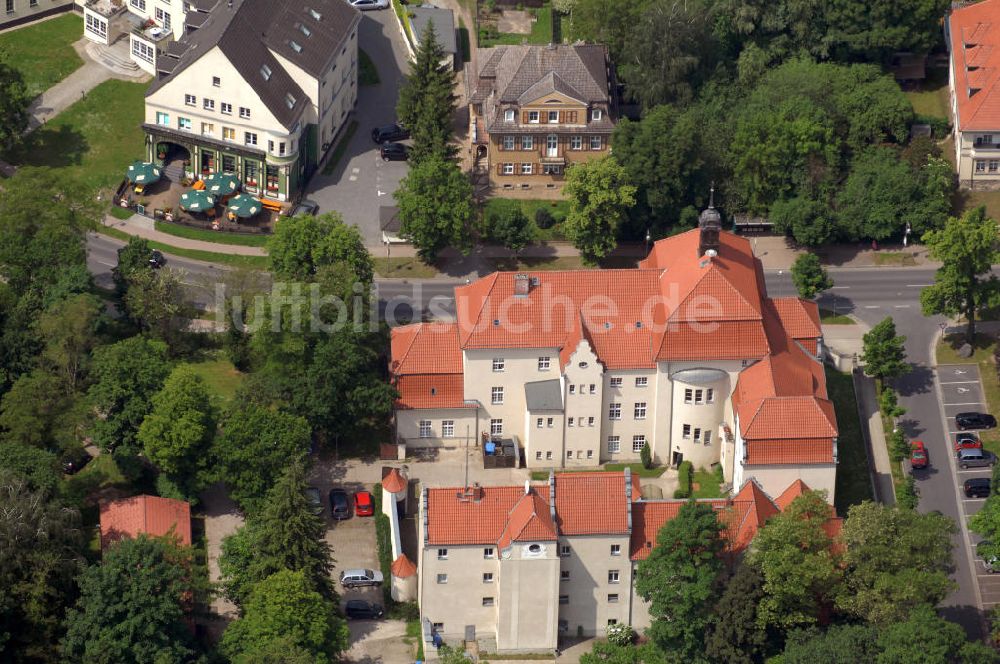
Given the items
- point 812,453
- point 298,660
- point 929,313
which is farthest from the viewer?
point 929,313

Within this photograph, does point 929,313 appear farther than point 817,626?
Yes

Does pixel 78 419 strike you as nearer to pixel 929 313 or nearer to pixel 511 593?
pixel 511 593

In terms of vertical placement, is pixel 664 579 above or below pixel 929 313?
below

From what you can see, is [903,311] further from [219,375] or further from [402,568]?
[219,375]

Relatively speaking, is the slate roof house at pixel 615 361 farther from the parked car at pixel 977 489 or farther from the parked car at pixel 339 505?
the parked car at pixel 977 489

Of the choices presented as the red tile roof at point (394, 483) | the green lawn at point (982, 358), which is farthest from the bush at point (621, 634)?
the green lawn at point (982, 358)

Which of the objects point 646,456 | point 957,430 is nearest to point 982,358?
point 957,430

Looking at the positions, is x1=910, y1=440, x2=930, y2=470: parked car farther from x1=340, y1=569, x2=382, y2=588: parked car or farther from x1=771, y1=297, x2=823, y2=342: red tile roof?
x1=340, y1=569, x2=382, y2=588: parked car

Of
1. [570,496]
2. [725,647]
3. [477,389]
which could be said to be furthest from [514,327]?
[725,647]
